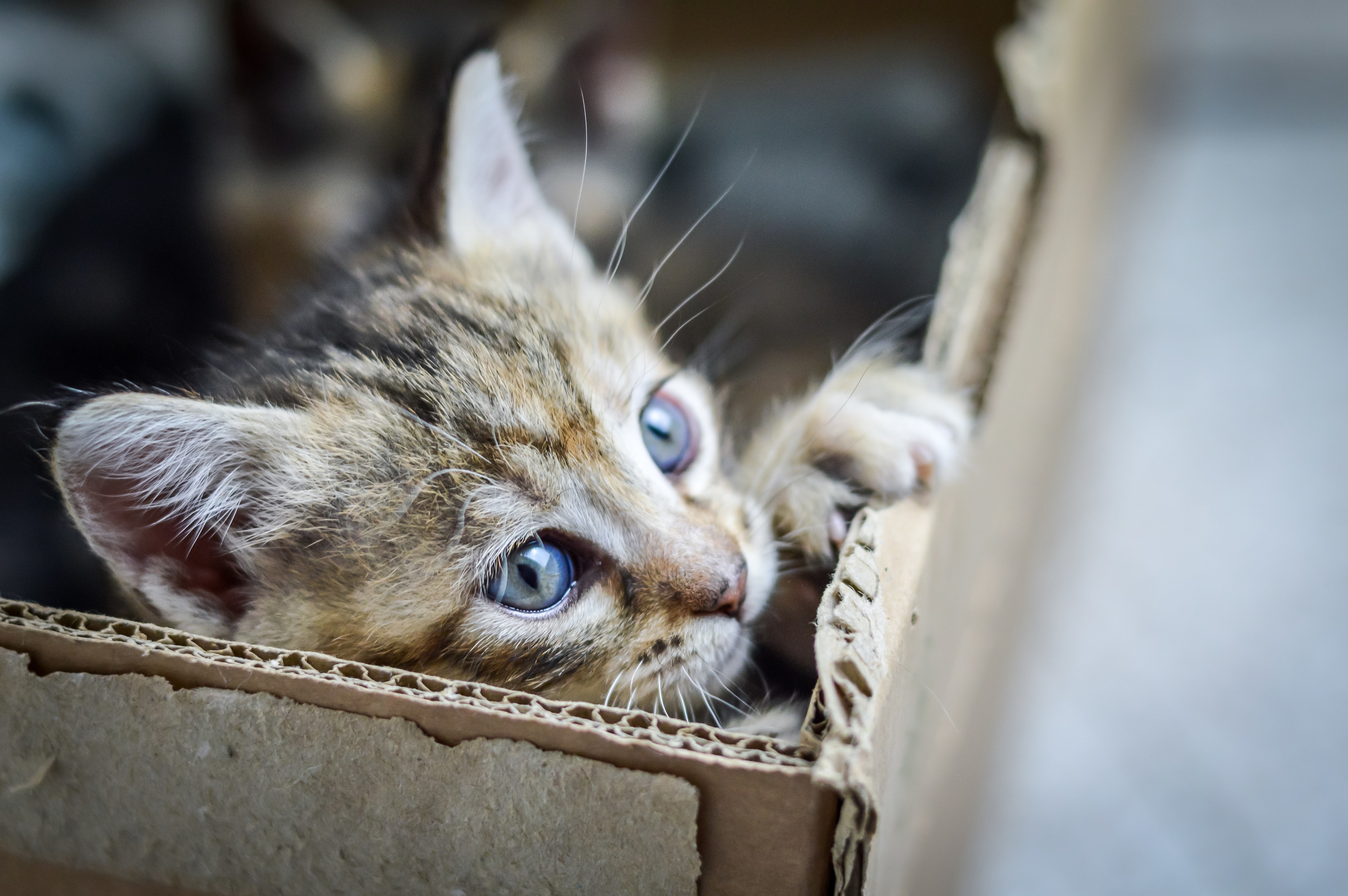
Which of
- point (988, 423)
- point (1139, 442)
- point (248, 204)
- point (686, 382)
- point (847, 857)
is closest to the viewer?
point (847, 857)

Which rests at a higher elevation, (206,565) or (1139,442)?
(1139,442)

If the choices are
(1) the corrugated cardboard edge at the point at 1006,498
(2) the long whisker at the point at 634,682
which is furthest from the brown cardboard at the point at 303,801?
(2) the long whisker at the point at 634,682

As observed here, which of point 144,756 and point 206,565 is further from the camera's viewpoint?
point 206,565

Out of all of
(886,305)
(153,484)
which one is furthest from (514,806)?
(886,305)

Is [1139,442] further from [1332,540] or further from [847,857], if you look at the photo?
[847,857]

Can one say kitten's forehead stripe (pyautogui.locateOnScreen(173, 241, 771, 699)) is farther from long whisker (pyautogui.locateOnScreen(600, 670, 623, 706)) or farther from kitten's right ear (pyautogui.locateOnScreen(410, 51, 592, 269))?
kitten's right ear (pyautogui.locateOnScreen(410, 51, 592, 269))

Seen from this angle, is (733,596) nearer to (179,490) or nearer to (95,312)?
(179,490)

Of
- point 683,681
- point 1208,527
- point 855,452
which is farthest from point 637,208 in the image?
point 1208,527
